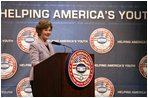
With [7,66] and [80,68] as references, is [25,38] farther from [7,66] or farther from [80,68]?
[80,68]

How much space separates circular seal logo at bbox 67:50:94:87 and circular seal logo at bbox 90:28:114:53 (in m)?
2.32

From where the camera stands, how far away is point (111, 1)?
5086 millimetres

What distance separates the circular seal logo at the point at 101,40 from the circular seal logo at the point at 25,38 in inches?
40.6

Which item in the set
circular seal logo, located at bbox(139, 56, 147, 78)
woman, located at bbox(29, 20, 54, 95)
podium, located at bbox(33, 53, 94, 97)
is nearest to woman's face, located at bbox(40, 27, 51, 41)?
woman, located at bbox(29, 20, 54, 95)

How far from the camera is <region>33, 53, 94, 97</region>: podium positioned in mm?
2429

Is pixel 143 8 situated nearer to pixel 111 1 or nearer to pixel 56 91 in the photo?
pixel 111 1

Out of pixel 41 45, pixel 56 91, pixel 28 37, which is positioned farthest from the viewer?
pixel 28 37

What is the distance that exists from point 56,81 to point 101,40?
2.65m

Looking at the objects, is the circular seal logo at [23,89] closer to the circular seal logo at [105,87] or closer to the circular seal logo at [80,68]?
the circular seal logo at [105,87]

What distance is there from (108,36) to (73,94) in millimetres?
2669

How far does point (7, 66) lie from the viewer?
191 inches

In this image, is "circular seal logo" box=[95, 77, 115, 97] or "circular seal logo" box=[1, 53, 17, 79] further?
"circular seal logo" box=[95, 77, 115, 97]

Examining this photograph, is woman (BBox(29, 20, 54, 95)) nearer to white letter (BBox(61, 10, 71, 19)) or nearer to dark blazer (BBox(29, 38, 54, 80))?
dark blazer (BBox(29, 38, 54, 80))

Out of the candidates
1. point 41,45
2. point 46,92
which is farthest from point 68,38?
point 46,92
